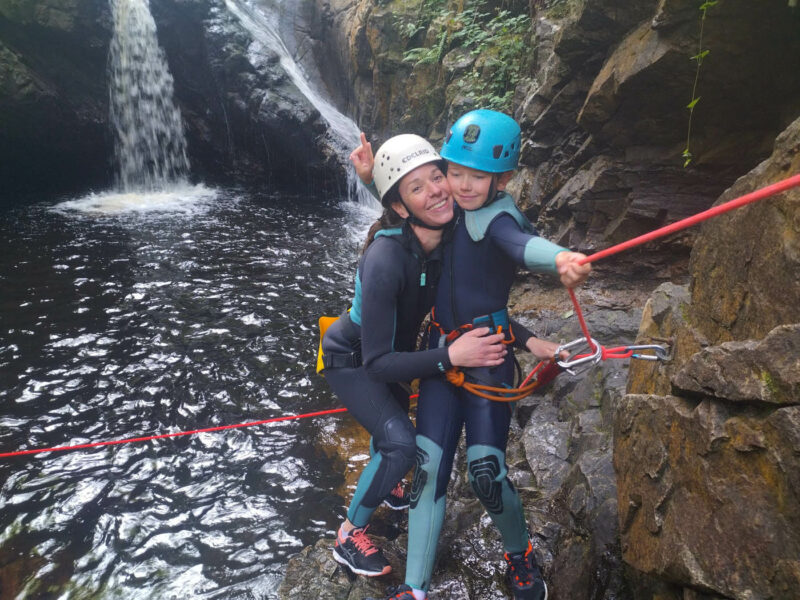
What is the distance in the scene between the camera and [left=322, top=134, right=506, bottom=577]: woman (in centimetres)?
278

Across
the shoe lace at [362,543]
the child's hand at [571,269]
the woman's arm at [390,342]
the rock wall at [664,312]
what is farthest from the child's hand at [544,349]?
the shoe lace at [362,543]

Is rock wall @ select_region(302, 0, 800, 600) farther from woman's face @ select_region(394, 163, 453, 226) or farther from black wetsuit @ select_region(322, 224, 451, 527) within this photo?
woman's face @ select_region(394, 163, 453, 226)

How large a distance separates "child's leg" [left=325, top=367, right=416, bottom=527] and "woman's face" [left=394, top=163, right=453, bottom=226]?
3.54 ft

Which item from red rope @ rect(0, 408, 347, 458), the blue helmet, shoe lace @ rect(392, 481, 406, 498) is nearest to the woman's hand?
the blue helmet

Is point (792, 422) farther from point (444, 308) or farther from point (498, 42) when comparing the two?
point (498, 42)

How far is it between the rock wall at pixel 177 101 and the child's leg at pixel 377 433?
40.2ft

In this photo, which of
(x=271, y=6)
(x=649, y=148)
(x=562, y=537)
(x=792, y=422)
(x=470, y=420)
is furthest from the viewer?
(x=271, y=6)

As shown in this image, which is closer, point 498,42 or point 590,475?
point 590,475

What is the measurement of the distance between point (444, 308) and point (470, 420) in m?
Answer: 0.66

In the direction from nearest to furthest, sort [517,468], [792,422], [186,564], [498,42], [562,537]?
[792,422] → [562,537] → [186,564] → [517,468] → [498,42]

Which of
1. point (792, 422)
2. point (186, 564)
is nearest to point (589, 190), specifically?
point (792, 422)

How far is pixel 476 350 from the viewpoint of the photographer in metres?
2.77

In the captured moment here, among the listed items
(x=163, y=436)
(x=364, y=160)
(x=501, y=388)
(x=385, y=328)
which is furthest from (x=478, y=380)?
(x=163, y=436)

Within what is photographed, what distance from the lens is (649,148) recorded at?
543 cm
